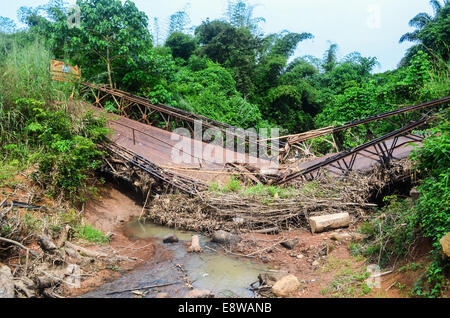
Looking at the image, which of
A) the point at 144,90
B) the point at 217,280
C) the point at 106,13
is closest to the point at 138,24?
the point at 106,13

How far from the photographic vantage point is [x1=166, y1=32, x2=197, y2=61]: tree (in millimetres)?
20750

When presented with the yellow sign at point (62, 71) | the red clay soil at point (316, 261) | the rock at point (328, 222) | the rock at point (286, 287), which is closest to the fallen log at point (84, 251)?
the red clay soil at point (316, 261)

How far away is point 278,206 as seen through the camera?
258 inches

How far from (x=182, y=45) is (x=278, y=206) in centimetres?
1727

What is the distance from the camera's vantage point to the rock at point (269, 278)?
4.46 m

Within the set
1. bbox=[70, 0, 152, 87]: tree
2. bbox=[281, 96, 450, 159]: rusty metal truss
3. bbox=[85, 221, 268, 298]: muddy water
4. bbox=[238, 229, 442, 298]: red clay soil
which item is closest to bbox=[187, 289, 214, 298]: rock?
bbox=[85, 221, 268, 298]: muddy water

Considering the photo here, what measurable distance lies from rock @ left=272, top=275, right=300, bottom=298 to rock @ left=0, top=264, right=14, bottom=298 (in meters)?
3.28

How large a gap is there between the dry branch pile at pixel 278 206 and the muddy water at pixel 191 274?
710mm

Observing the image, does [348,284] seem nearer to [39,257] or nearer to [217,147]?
[39,257]

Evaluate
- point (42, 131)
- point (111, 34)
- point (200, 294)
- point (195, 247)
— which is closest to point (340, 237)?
point (195, 247)

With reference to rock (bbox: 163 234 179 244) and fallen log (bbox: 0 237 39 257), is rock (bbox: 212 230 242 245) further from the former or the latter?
fallen log (bbox: 0 237 39 257)

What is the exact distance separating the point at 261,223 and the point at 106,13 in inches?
355

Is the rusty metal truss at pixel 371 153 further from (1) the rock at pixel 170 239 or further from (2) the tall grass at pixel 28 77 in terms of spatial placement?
(2) the tall grass at pixel 28 77
